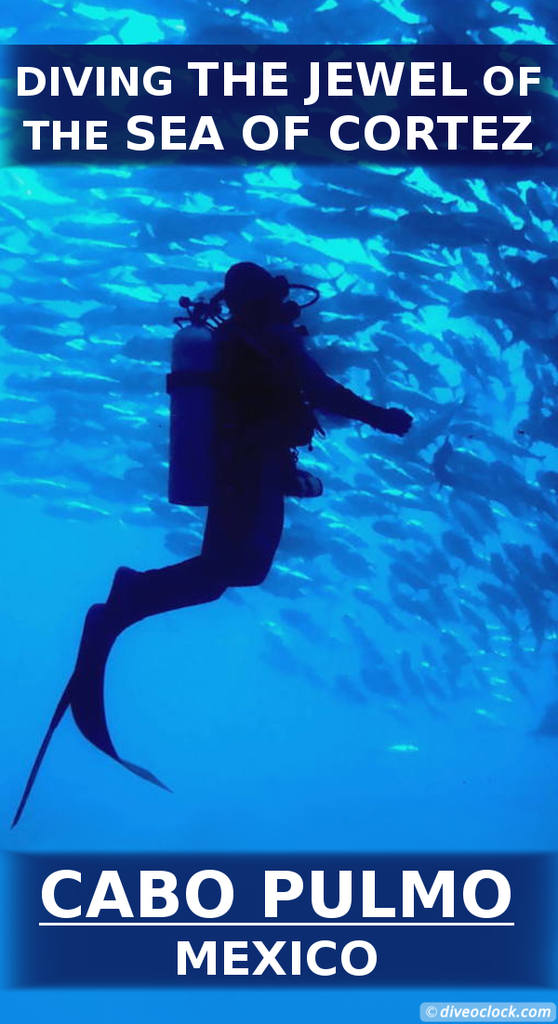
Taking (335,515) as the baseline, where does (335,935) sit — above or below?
below

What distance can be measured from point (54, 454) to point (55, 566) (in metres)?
0.36

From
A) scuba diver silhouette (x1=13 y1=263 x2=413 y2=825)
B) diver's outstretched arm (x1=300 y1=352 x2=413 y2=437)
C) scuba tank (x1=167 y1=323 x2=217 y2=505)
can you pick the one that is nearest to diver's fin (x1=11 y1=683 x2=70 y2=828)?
scuba diver silhouette (x1=13 y1=263 x2=413 y2=825)

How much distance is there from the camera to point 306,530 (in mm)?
3252

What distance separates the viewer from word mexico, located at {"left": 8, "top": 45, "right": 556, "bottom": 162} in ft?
10.5

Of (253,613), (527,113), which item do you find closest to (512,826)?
(253,613)

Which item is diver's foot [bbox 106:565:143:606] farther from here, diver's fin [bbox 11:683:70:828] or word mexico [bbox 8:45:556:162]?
word mexico [bbox 8:45:556:162]

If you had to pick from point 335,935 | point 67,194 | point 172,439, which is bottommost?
point 335,935

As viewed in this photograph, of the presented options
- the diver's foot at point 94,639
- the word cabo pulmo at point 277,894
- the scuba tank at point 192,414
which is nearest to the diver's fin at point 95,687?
the diver's foot at point 94,639

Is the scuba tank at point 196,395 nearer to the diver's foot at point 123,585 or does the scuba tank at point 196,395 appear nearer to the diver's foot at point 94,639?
the diver's foot at point 123,585

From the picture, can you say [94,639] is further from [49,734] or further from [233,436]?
[233,436]

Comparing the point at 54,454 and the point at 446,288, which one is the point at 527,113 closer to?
the point at 446,288

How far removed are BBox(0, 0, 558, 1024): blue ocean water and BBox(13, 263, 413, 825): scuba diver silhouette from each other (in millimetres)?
56

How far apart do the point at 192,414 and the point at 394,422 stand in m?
0.63

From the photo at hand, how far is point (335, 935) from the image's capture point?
10.6ft
